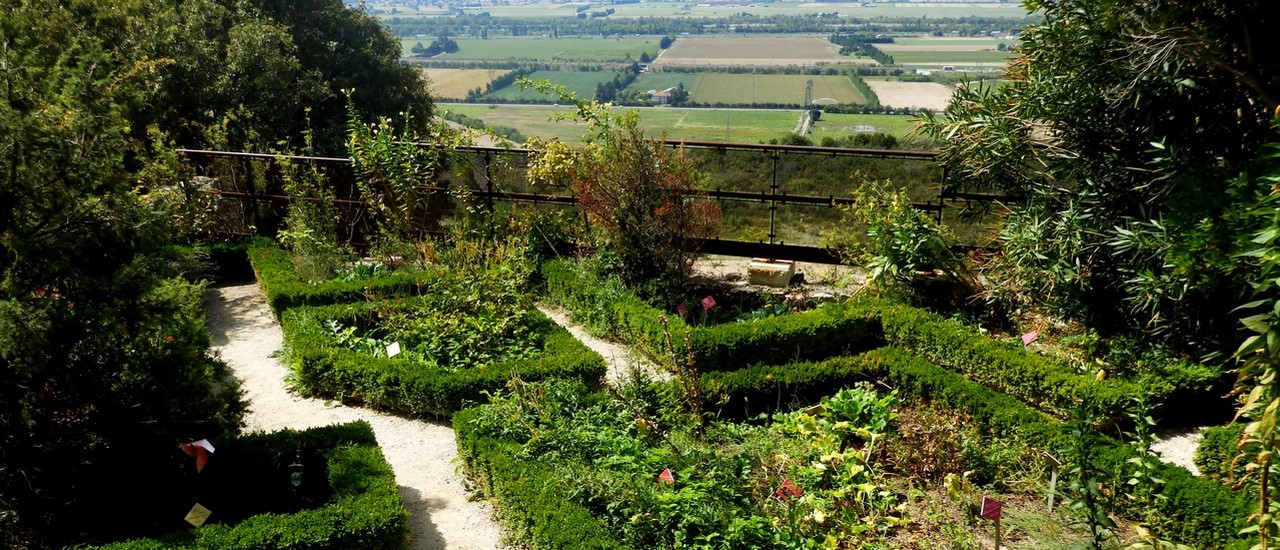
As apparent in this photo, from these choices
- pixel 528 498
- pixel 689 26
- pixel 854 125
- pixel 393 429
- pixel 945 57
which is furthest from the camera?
pixel 689 26

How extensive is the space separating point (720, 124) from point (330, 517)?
48.8 feet

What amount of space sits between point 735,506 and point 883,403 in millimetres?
1532

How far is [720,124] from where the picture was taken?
18.2 metres

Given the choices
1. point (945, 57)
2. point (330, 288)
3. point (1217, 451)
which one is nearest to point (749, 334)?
point (1217, 451)

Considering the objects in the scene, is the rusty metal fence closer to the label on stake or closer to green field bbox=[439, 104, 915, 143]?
green field bbox=[439, 104, 915, 143]

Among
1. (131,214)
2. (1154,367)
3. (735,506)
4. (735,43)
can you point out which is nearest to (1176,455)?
(1154,367)

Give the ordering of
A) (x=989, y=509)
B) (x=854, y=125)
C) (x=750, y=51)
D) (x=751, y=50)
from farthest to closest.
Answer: (x=751, y=50) → (x=750, y=51) → (x=854, y=125) → (x=989, y=509)

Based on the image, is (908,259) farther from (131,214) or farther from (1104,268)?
(131,214)

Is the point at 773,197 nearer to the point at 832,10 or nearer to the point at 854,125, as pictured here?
the point at 854,125

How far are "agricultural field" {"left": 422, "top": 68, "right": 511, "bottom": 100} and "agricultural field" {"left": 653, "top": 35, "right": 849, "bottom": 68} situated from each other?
755 cm

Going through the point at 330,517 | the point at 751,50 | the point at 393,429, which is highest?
the point at 751,50

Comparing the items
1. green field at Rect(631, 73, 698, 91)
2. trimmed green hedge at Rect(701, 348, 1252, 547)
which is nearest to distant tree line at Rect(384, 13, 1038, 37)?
green field at Rect(631, 73, 698, 91)

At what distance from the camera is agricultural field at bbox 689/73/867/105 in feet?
85.9

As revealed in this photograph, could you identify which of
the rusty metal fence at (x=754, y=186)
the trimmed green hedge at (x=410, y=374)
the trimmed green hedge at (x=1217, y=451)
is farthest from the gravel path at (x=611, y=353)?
the trimmed green hedge at (x=1217, y=451)
